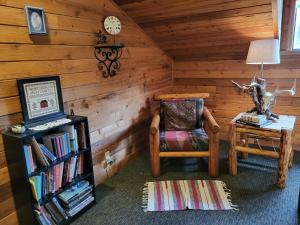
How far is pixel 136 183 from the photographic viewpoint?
8.04 feet

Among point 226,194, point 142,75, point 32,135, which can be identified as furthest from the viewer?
point 142,75

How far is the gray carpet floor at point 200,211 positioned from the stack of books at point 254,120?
21.9 inches

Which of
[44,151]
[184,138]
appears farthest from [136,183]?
[44,151]

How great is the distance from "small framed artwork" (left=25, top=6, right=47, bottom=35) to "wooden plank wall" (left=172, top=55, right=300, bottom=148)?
7.31 feet

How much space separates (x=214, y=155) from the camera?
2422 mm

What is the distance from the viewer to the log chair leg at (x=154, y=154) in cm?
243

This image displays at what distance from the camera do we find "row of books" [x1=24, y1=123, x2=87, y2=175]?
1.60m

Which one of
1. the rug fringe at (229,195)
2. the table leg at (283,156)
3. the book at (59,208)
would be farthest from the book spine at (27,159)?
the table leg at (283,156)

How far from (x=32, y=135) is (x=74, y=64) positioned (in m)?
0.76

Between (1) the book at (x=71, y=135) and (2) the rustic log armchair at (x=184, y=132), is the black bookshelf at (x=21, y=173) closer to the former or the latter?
(1) the book at (x=71, y=135)

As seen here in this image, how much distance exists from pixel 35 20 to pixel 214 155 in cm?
195

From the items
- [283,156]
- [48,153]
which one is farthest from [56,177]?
[283,156]

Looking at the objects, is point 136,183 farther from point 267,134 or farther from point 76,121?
point 267,134

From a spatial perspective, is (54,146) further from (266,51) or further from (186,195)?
(266,51)
